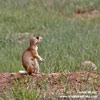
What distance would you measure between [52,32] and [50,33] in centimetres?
9

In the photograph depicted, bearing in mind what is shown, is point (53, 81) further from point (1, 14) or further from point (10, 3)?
point (10, 3)

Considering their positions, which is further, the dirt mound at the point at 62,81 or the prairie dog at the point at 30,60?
the prairie dog at the point at 30,60

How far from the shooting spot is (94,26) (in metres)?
15.4

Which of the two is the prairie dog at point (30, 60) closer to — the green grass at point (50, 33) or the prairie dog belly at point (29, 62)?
the prairie dog belly at point (29, 62)

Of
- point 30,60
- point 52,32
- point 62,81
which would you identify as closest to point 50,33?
point 52,32

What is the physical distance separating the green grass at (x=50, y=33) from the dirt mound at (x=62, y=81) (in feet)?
2.75

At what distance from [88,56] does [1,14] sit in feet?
23.9

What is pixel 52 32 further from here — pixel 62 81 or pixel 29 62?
pixel 62 81

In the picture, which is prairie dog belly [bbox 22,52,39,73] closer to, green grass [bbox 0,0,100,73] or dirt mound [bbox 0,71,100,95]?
dirt mound [bbox 0,71,100,95]

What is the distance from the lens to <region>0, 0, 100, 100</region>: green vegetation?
32.0 ft

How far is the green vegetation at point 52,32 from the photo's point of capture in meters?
9.77

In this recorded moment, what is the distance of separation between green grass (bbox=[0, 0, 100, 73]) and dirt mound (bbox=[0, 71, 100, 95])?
0.84 meters

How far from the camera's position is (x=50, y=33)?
13.9 meters

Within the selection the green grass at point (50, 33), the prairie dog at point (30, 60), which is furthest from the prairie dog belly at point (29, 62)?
the green grass at point (50, 33)
